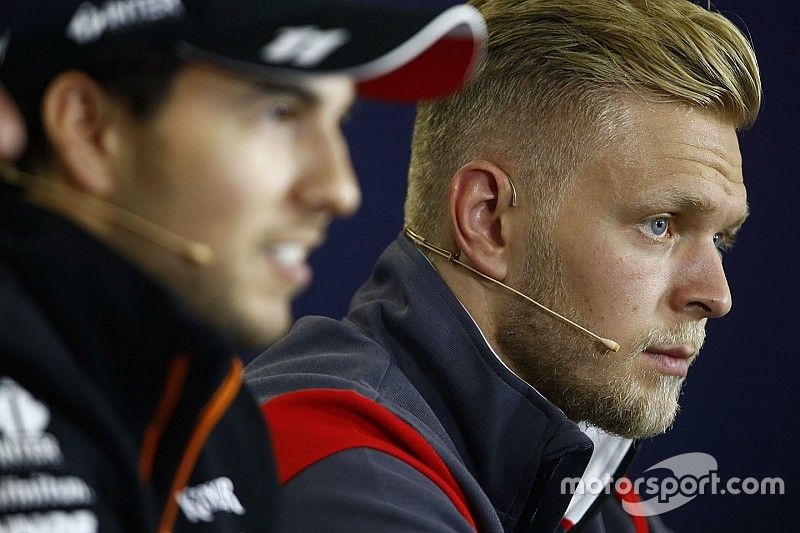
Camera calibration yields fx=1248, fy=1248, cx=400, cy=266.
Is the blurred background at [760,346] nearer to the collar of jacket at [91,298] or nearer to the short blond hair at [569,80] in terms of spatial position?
the short blond hair at [569,80]

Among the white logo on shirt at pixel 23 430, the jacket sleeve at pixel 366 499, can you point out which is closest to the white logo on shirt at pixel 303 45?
the white logo on shirt at pixel 23 430

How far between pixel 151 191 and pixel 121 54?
0.24 feet

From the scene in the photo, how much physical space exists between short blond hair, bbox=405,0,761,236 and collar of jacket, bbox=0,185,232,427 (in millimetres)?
704

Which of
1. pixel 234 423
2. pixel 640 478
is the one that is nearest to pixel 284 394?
pixel 234 423

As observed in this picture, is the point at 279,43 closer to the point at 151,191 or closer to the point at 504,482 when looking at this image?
the point at 151,191

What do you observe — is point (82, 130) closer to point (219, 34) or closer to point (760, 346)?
point (219, 34)

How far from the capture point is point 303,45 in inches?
25.8

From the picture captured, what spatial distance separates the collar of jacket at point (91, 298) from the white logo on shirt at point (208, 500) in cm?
9

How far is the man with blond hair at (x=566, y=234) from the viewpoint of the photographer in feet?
4.04

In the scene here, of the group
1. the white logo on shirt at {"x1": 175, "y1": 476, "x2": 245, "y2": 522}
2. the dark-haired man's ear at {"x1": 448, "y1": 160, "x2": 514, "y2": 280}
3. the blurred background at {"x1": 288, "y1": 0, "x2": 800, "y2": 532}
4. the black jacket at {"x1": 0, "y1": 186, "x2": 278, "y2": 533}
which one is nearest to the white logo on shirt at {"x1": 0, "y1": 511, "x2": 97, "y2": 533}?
the black jacket at {"x1": 0, "y1": 186, "x2": 278, "y2": 533}

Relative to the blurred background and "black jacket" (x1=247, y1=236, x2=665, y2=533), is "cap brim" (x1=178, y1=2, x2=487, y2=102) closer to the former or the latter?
"black jacket" (x1=247, y1=236, x2=665, y2=533)

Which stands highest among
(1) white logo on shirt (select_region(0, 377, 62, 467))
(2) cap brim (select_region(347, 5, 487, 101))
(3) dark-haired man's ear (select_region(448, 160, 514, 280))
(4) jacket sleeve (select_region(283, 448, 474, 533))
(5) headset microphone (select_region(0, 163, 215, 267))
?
(2) cap brim (select_region(347, 5, 487, 101))

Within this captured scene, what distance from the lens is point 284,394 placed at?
1150 mm

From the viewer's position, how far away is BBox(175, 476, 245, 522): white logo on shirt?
0.71 meters
